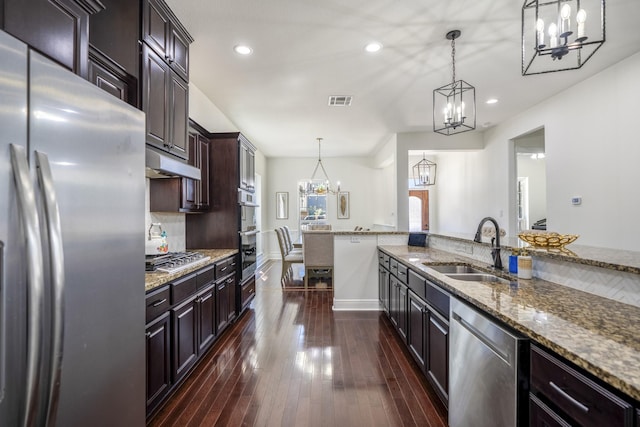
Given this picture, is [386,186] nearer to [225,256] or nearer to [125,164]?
[225,256]

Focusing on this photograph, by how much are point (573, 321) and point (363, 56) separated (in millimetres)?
2689

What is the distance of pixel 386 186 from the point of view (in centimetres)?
801

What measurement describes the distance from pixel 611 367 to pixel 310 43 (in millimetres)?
2843

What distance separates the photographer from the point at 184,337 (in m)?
2.20

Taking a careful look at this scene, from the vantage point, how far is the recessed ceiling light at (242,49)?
107 inches

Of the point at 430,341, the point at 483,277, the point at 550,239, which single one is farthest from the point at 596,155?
the point at 430,341

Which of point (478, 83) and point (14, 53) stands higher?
point (478, 83)

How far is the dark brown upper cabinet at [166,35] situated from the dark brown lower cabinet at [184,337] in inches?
73.2

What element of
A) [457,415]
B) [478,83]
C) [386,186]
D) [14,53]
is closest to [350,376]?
[457,415]

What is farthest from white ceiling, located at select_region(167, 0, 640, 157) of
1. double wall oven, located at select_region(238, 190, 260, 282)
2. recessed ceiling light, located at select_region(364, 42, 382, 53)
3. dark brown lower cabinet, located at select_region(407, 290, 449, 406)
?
dark brown lower cabinet, located at select_region(407, 290, 449, 406)

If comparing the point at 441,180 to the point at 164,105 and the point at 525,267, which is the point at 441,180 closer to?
the point at 525,267

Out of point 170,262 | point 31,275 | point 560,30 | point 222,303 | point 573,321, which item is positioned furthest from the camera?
point 222,303

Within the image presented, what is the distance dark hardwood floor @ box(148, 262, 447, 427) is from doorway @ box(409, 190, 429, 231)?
6822mm

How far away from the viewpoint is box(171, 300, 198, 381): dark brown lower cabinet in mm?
2070
